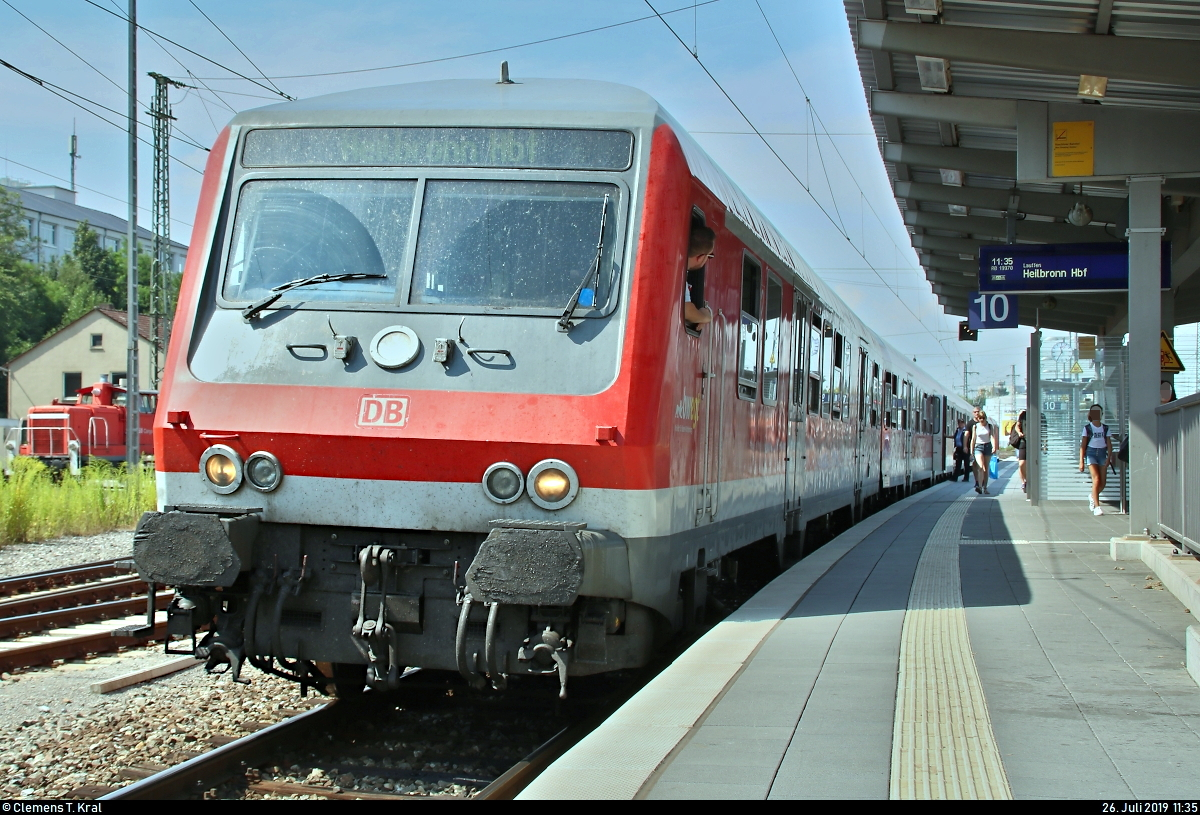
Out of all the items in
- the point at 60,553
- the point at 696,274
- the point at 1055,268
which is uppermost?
the point at 1055,268

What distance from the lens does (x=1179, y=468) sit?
865 centimetres

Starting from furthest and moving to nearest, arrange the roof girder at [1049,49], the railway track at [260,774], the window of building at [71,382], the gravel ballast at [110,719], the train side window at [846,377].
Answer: the window of building at [71,382] < the train side window at [846,377] < the roof girder at [1049,49] < the gravel ballast at [110,719] < the railway track at [260,774]

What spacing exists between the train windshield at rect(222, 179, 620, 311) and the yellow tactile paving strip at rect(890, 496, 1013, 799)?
2.26 m

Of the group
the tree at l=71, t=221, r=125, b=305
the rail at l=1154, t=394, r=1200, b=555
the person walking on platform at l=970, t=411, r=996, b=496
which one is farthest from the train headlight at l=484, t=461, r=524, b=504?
the tree at l=71, t=221, r=125, b=305

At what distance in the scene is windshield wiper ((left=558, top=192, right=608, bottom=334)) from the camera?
535cm

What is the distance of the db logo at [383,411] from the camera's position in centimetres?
531

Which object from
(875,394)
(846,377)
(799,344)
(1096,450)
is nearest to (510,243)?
(799,344)

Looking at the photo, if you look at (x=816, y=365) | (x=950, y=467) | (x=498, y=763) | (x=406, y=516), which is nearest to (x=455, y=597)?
(x=406, y=516)

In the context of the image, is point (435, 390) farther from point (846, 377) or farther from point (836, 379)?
point (846, 377)

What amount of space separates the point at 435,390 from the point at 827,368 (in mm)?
7097

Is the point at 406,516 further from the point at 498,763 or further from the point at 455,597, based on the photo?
the point at 498,763

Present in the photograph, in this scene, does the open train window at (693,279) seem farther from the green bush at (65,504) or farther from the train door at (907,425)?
the train door at (907,425)

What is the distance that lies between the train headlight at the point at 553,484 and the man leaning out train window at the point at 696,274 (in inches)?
45.5

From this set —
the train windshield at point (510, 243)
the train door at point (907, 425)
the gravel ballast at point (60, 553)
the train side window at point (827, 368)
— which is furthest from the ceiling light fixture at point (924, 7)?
the train door at point (907, 425)
